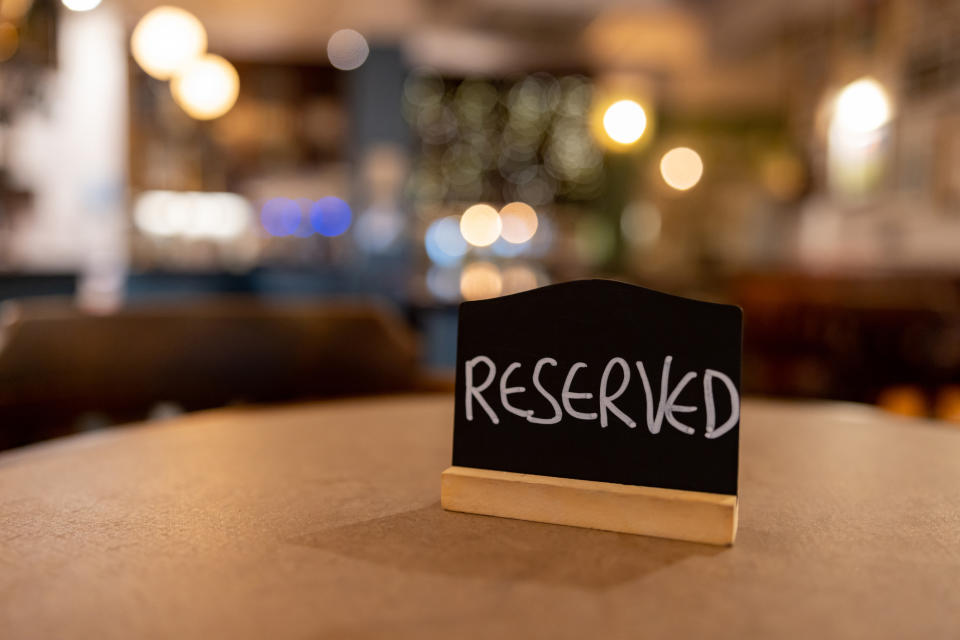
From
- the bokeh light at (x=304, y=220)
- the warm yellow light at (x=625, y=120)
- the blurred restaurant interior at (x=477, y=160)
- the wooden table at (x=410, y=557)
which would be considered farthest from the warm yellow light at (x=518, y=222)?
the wooden table at (x=410, y=557)

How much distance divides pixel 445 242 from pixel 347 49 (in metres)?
2.25

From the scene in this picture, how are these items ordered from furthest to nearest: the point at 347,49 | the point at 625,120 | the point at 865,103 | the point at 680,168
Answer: the point at 680,168 < the point at 347,49 < the point at 865,103 < the point at 625,120

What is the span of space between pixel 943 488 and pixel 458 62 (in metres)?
8.51

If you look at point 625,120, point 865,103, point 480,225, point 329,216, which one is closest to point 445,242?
point 480,225

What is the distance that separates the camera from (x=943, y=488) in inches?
32.5

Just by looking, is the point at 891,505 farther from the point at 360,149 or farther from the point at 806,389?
the point at 360,149

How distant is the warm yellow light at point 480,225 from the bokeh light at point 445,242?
9 cm

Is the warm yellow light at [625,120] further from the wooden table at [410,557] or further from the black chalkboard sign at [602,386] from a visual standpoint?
the black chalkboard sign at [602,386]

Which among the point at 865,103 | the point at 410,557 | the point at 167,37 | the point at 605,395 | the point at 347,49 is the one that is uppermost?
the point at 347,49

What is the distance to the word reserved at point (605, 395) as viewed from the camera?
65 centimetres

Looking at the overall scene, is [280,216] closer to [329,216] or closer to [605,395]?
[329,216]

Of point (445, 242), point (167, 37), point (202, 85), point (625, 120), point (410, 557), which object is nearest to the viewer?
point (410, 557)

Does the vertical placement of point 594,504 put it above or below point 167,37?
below

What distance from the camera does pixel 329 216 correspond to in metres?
8.77
